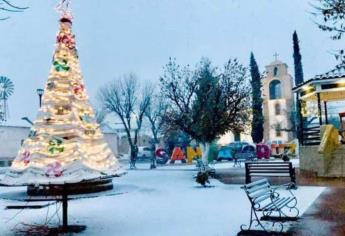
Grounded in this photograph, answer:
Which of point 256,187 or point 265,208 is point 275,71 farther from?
point 265,208

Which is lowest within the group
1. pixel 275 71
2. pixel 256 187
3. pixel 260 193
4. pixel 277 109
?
pixel 260 193

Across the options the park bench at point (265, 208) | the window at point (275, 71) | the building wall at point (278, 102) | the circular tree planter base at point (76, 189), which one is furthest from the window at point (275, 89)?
the park bench at point (265, 208)

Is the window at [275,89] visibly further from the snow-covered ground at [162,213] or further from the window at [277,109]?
the snow-covered ground at [162,213]

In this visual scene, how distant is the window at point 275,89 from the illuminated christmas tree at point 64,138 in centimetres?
6451

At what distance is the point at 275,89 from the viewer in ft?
234

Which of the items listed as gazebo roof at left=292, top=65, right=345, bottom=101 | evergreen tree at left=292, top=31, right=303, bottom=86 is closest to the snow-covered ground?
gazebo roof at left=292, top=65, right=345, bottom=101

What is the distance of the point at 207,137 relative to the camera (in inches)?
766

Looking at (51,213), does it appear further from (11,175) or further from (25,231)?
(11,175)

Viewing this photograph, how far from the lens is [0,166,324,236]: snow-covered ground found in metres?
7.80

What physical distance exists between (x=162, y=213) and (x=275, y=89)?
2552 inches

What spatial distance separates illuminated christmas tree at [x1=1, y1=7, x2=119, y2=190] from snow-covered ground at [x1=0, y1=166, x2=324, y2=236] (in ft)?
4.05

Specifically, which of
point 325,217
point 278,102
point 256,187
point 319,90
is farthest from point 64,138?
point 278,102

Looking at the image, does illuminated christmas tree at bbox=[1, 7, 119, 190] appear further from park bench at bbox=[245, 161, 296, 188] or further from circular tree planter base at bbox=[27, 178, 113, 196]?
park bench at bbox=[245, 161, 296, 188]

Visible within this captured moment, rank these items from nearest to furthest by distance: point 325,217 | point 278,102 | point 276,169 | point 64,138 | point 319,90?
point 325,217
point 64,138
point 276,169
point 319,90
point 278,102
